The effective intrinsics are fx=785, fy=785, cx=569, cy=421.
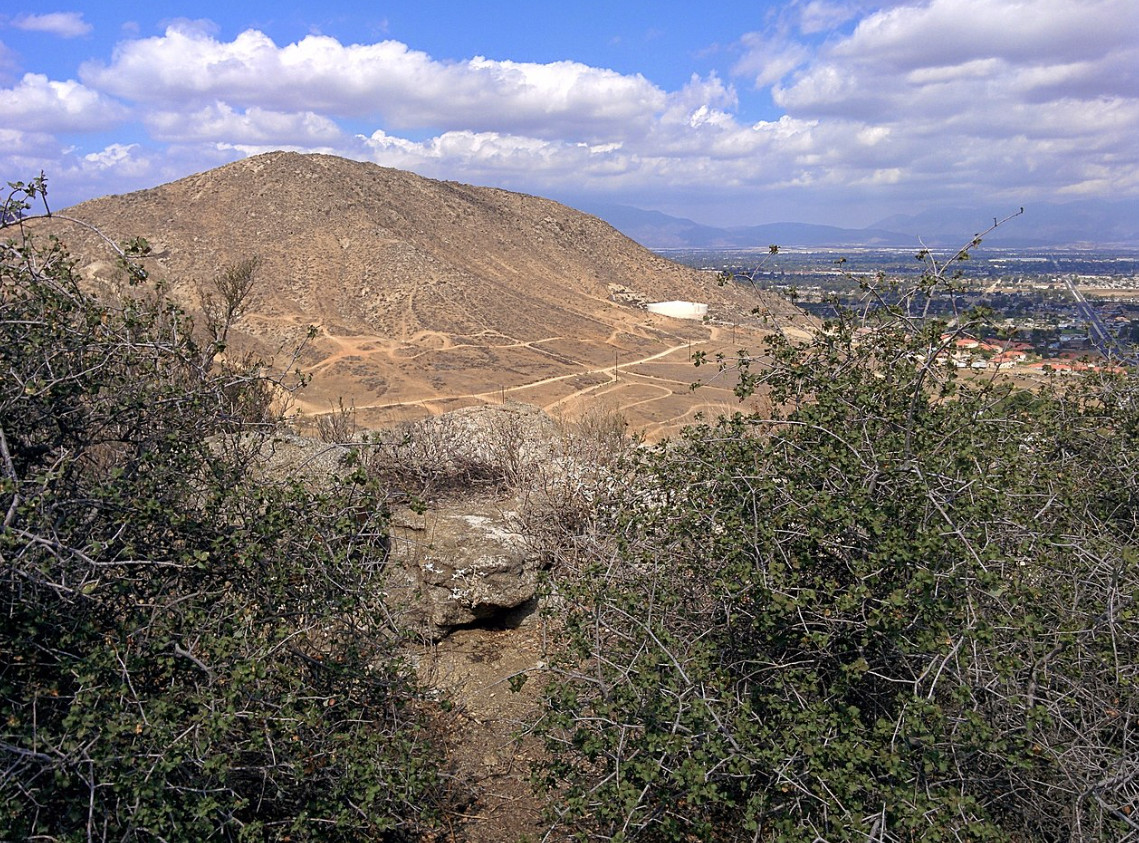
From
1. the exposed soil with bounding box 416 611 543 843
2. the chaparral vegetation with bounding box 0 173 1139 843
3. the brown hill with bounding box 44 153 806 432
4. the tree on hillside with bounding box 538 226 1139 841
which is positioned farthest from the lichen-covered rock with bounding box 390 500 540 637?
the brown hill with bounding box 44 153 806 432

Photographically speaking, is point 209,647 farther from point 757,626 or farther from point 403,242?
point 403,242

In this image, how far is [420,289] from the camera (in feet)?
85.4

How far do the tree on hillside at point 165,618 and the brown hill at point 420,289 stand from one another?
13623 millimetres

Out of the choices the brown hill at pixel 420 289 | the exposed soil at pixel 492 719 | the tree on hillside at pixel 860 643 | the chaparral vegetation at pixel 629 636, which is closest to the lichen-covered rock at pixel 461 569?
the exposed soil at pixel 492 719

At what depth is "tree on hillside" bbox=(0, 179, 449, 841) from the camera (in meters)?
2.28

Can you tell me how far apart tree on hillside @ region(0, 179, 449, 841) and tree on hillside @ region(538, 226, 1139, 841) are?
80 centimetres

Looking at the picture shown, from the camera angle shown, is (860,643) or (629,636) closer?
(860,643)

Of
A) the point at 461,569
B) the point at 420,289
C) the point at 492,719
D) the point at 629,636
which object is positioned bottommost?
the point at 492,719

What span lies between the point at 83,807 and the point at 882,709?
100 inches

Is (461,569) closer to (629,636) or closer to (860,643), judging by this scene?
(629,636)

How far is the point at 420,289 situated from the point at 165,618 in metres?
24.3

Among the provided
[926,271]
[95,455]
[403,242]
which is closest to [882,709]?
[926,271]

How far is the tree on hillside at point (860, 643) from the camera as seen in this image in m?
2.45

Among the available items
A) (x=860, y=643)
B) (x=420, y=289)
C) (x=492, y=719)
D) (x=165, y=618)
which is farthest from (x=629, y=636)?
(x=420, y=289)
